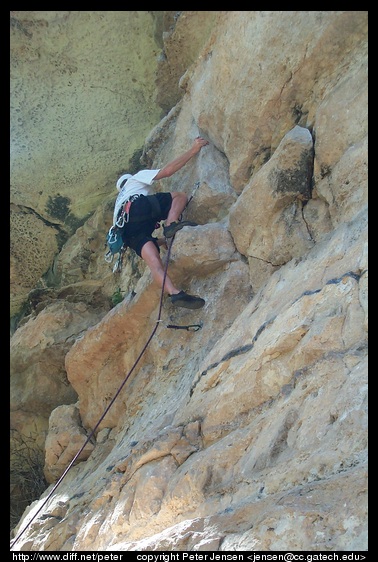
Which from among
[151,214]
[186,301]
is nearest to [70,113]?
[151,214]

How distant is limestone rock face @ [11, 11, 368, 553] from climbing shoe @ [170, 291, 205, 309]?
0.10m

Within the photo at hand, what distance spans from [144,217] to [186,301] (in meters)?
0.91

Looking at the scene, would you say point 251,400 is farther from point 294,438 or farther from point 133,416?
point 133,416

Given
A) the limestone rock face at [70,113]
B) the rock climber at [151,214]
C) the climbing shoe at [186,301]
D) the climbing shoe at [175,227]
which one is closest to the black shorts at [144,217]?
the rock climber at [151,214]

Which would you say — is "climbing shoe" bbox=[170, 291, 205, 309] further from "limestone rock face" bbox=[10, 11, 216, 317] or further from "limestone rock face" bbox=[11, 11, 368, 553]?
"limestone rock face" bbox=[10, 11, 216, 317]

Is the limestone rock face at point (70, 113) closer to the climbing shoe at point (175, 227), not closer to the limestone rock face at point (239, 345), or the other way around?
the limestone rock face at point (239, 345)

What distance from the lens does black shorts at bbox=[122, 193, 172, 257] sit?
5746 mm

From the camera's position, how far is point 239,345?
425cm

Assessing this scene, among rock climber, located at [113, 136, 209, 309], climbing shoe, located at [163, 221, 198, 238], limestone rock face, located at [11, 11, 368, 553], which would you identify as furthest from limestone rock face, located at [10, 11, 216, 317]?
climbing shoe, located at [163, 221, 198, 238]

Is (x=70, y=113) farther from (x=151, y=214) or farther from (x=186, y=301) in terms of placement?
(x=186, y=301)

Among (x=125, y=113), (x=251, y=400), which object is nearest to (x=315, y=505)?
(x=251, y=400)

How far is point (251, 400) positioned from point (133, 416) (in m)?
1.84

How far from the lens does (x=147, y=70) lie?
338 inches

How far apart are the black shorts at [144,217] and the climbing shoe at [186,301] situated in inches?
25.1
